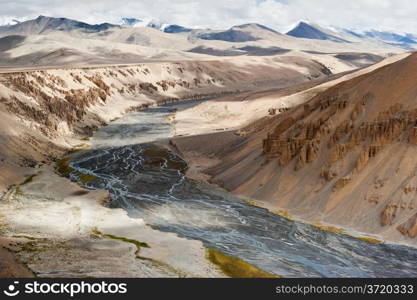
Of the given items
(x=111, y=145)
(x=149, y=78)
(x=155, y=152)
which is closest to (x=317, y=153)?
(x=155, y=152)

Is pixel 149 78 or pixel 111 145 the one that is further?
pixel 149 78

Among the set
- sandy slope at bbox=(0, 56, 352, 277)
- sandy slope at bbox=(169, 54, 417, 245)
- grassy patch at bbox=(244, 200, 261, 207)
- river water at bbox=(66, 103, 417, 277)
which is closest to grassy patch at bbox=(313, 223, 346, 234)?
river water at bbox=(66, 103, 417, 277)

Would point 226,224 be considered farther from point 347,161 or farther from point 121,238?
point 347,161

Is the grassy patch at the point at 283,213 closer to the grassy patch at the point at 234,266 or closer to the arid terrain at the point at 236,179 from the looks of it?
the arid terrain at the point at 236,179

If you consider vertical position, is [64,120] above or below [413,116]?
below

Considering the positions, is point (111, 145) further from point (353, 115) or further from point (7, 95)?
point (353, 115)

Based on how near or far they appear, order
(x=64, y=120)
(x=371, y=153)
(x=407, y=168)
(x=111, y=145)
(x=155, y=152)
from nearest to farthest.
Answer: (x=407, y=168) < (x=371, y=153) < (x=155, y=152) < (x=111, y=145) < (x=64, y=120)

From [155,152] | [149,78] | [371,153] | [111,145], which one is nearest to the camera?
[371,153]

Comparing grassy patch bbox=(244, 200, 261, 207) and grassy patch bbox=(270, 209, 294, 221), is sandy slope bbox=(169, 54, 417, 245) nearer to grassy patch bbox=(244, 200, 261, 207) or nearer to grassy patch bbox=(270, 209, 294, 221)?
grassy patch bbox=(270, 209, 294, 221)
